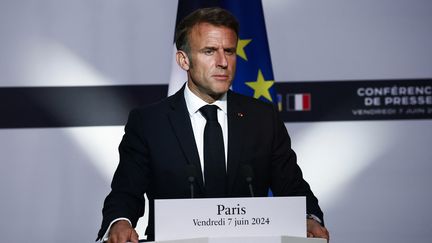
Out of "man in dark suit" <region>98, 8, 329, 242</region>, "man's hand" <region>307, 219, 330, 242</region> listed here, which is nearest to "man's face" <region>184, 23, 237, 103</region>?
"man in dark suit" <region>98, 8, 329, 242</region>

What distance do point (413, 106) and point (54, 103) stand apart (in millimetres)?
2497

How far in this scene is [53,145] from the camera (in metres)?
4.57

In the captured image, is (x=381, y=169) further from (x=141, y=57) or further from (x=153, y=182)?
(x=153, y=182)

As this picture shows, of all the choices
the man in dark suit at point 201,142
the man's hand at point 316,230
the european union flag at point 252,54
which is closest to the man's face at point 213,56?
the man in dark suit at point 201,142

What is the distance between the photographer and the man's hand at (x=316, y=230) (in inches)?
87.2

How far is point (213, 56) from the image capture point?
2443 mm

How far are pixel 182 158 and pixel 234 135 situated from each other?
22 cm

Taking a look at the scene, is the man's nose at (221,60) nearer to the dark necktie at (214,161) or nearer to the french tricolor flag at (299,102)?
the dark necktie at (214,161)

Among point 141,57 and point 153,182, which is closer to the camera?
point 153,182

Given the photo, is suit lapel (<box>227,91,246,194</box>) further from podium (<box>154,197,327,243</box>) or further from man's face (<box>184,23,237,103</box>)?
podium (<box>154,197,327,243</box>)

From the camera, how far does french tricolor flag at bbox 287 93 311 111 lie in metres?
4.62

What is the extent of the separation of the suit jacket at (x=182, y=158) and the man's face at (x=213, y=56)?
0.56 feet

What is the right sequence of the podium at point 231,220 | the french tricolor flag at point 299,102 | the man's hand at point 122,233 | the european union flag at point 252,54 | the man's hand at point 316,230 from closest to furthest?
the podium at point 231,220 < the man's hand at point 122,233 < the man's hand at point 316,230 < the european union flag at point 252,54 < the french tricolor flag at point 299,102

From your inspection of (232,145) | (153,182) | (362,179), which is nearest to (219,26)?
(232,145)
